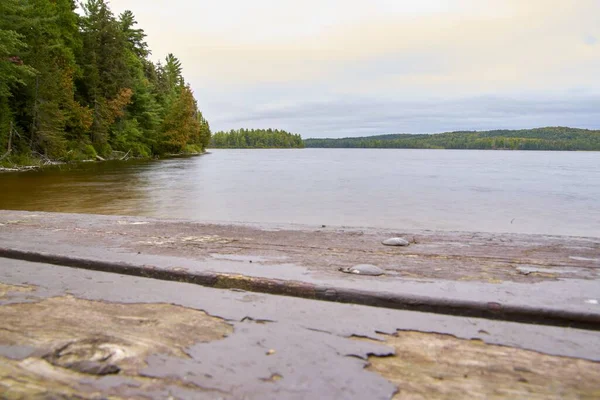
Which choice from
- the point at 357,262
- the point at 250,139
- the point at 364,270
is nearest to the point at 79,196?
the point at 357,262

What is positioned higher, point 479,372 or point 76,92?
point 76,92

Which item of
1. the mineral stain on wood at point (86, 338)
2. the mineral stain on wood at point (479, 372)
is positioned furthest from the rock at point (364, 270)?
the mineral stain on wood at point (86, 338)

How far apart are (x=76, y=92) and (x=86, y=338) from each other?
136 feet

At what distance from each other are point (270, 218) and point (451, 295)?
9724mm

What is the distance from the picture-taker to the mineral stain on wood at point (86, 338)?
1180 millimetres

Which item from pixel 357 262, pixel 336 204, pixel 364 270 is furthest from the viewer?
pixel 336 204

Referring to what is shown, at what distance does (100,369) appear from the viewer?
4.04 ft

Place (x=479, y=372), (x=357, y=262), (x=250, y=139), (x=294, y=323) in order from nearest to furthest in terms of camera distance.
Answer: (x=479, y=372) < (x=294, y=323) < (x=357, y=262) < (x=250, y=139)

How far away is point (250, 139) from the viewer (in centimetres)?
17588

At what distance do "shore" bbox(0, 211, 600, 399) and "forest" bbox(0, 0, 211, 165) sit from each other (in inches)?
916

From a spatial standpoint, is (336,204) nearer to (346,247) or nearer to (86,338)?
(346,247)

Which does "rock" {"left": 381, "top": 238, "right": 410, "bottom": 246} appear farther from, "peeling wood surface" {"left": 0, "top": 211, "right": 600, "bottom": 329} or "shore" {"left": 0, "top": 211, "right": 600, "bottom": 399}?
"shore" {"left": 0, "top": 211, "right": 600, "bottom": 399}

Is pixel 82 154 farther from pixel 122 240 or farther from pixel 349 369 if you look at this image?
pixel 349 369

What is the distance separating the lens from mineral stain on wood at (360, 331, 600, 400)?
3.71 feet
